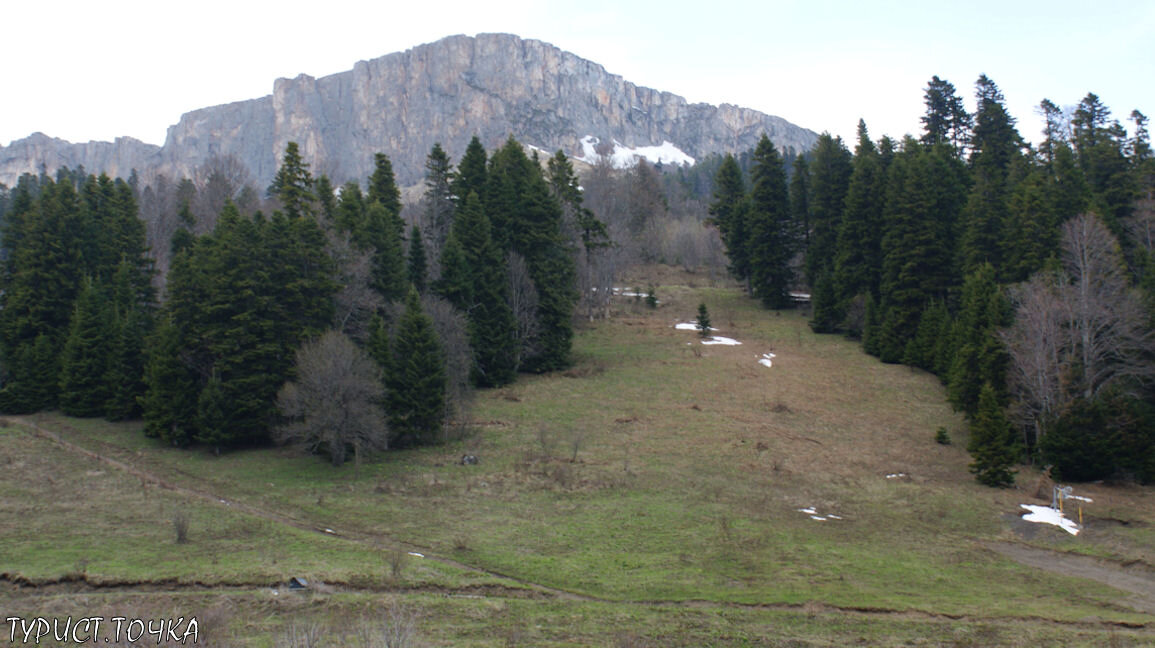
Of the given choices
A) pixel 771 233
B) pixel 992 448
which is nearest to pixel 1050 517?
pixel 992 448

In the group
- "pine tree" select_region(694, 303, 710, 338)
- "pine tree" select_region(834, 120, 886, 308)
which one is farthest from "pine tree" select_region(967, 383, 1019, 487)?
"pine tree" select_region(834, 120, 886, 308)

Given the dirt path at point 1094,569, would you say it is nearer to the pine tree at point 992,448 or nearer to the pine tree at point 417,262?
the pine tree at point 992,448

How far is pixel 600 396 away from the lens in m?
40.2

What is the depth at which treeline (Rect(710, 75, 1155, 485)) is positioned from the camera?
30.0 metres

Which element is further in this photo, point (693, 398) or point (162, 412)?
point (693, 398)

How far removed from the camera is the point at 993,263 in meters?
45.2

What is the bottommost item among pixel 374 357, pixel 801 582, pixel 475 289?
pixel 801 582

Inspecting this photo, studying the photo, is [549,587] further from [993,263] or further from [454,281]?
[993,263]

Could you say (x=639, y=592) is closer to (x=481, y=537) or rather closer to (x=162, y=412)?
(x=481, y=537)

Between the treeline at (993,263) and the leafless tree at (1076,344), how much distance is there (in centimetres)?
9

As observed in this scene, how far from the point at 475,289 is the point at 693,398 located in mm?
15050

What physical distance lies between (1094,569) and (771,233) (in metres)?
45.2

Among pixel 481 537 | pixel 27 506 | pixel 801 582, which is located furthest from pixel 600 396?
pixel 27 506

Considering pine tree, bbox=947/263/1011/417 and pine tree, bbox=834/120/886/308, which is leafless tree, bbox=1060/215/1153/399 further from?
pine tree, bbox=834/120/886/308
